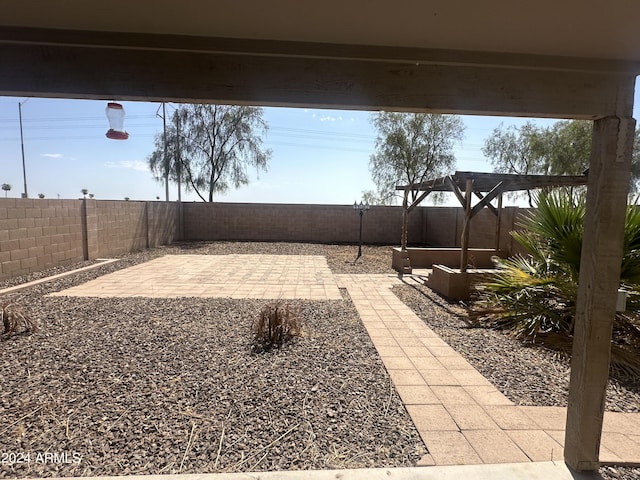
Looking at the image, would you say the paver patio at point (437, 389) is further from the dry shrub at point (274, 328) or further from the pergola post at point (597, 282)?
the dry shrub at point (274, 328)

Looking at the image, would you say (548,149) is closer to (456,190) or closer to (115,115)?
(456,190)

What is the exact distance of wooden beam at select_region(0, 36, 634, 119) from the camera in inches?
58.6

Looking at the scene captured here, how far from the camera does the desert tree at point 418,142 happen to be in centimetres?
1631

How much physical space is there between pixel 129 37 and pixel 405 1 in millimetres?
1212

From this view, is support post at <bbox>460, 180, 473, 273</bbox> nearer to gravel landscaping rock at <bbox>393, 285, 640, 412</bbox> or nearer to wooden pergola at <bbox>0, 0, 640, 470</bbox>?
gravel landscaping rock at <bbox>393, 285, 640, 412</bbox>

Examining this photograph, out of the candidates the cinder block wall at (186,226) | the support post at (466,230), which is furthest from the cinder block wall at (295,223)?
the support post at (466,230)

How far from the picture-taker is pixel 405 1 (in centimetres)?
125

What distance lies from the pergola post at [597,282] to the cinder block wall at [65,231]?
8107 mm

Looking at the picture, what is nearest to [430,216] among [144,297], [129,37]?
[144,297]

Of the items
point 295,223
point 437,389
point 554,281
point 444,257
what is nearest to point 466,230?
point 554,281

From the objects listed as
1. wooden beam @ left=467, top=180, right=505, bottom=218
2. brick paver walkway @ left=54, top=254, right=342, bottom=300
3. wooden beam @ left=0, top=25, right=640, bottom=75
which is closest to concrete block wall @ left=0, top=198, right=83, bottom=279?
brick paver walkway @ left=54, top=254, right=342, bottom=300

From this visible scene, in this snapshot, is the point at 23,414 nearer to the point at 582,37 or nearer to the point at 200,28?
the point at 200,28

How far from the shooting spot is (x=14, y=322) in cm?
353

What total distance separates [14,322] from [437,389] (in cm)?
441
